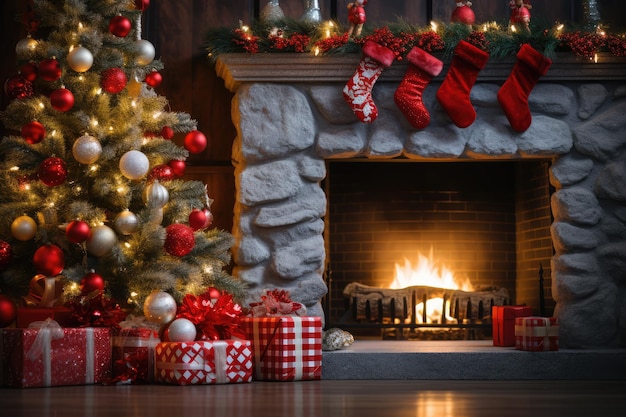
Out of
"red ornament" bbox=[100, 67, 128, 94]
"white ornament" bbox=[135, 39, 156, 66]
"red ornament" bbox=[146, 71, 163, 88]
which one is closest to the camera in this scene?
"red ornament" bbox=[100, 67, 128, 94]

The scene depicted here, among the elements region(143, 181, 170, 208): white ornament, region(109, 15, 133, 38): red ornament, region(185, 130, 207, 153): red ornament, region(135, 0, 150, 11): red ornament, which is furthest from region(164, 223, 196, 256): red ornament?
region(135, 0, 150, 11): red ornament

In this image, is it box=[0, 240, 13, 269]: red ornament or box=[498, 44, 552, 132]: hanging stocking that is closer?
box=[0, 240, 13, 269]: red ornament

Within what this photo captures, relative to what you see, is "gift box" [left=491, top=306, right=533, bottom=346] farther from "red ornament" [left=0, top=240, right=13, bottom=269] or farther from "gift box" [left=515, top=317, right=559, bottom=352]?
"red ornament" [left=0, top=240, right=13, bottom=269]

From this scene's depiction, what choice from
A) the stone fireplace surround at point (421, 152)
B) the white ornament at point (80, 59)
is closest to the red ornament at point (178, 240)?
the stone fireplace surround at point (421, 152)

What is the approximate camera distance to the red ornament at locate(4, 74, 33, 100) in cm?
356

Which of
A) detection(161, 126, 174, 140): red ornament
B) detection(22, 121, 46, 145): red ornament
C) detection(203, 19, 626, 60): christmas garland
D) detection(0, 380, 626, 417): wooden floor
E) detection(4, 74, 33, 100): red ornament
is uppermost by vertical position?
detection(203, 19, 626, 60): christmas garland

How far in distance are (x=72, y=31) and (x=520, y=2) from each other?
6.48 feet

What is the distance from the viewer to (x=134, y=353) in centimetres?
325

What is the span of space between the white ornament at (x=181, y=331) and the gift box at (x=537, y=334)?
1.40m

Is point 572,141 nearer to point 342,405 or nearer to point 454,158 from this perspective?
point 454,158

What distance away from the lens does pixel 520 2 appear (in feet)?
13.5

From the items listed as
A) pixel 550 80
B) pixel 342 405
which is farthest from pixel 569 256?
pixel 342 405

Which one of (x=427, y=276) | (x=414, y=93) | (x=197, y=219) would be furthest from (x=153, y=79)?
(x=427, y=276)

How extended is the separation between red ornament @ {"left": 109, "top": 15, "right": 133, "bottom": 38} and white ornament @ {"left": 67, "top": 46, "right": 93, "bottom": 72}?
160 mm
